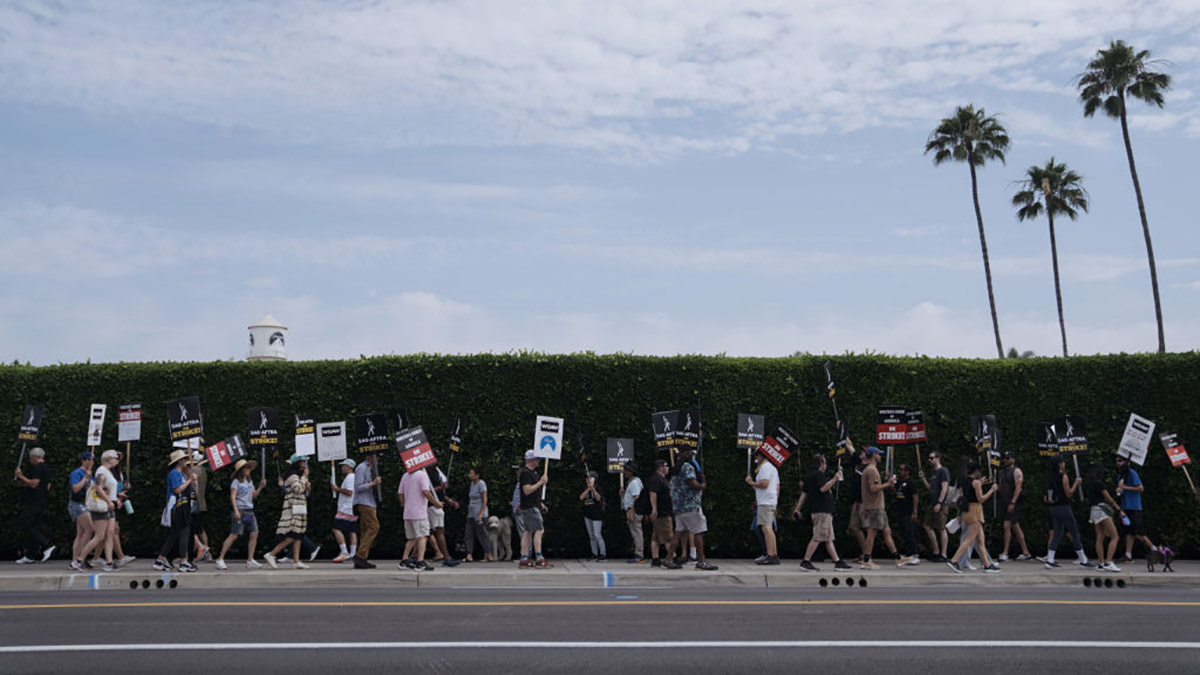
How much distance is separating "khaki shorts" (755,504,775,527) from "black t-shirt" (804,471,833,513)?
714 millimetres

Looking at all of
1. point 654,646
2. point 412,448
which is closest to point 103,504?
point 412,448

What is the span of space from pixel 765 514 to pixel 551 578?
3.90m

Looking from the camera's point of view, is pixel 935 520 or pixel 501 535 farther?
pixel 501 535

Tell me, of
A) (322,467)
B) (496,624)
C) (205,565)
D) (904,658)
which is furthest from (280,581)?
(904,658)

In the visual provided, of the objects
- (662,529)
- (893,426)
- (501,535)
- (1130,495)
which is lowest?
(501,535)

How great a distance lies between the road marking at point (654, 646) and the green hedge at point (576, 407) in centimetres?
990

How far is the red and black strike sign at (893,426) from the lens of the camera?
19.2 meters

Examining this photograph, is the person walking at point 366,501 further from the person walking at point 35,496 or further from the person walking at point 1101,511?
the person walking at point 1101,511

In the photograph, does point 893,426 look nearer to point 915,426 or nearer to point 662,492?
point 915,426

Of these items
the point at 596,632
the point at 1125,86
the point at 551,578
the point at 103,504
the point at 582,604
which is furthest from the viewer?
the point at 1125,86

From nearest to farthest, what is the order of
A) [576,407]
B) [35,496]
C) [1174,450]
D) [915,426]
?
[35,496] < [1174,450] < [915,426] < [576,407]

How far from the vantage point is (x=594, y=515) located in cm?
1892

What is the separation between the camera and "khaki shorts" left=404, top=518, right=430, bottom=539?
55.3 feet

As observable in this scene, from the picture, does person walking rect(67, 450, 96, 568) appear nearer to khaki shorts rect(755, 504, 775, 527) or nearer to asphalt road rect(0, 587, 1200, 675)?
asphalt road rect(0, 587, 1200, 675)
